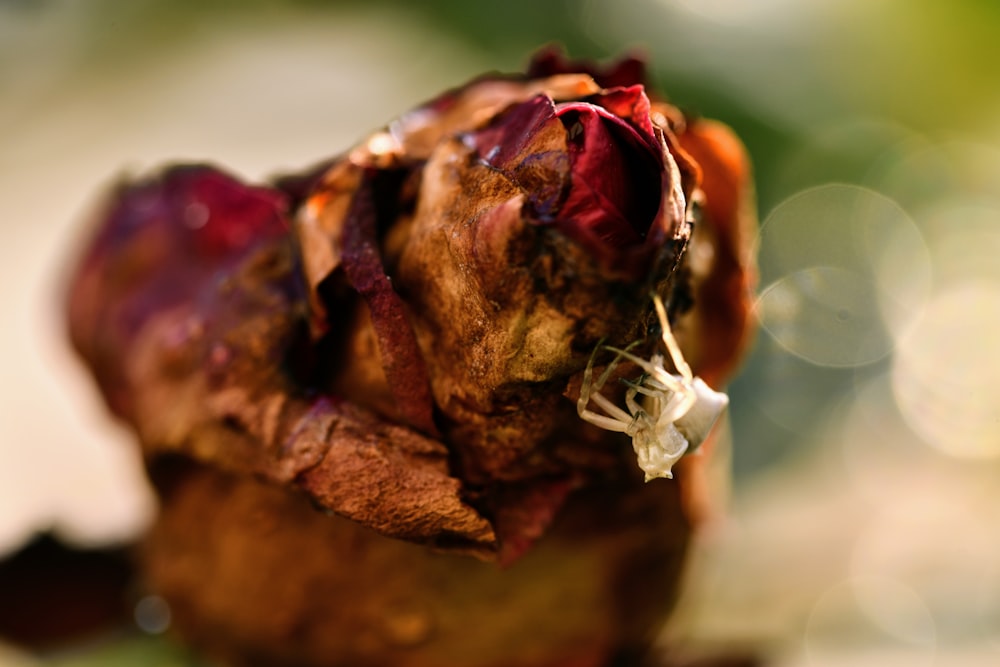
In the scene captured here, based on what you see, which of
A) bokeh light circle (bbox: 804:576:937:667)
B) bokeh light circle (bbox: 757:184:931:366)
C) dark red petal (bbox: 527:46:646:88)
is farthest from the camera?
bokeh light circle (bbox: 757:184:931:366)

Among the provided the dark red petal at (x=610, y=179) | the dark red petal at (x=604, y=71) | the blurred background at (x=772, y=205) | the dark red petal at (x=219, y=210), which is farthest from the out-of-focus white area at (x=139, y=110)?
the dark red petal at (x=610, y=179)

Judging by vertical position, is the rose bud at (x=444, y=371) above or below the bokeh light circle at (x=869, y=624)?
above

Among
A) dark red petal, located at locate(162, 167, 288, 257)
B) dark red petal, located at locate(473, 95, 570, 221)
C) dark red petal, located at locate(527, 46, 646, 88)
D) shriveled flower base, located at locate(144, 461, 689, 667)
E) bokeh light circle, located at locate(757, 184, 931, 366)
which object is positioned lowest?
bokeh light circle, located at locate(757, 184, 931, 366)

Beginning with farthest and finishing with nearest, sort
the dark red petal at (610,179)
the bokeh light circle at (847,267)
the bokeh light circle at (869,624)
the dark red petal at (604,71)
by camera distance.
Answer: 1. the bokeh light circle at (847,267)
2. the bokeh light circle at (869,624)
3. the dark red petal at (604,71)
4. the dark red petal at (610,179)

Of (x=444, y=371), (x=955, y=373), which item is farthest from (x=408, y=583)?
(x=955, y=373)

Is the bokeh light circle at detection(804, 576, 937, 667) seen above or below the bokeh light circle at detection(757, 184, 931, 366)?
below

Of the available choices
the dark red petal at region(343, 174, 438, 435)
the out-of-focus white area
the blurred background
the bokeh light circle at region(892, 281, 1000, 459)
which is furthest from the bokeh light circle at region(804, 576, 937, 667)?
the out-of-focus white area

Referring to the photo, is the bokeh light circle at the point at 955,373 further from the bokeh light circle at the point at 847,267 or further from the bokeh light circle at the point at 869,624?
the bokeh light circle at the point at 869,624

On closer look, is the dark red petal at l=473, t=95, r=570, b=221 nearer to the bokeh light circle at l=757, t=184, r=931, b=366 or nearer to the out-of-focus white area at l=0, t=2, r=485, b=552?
the bokeh light circle at l=757, t=184, r=931, b=366
